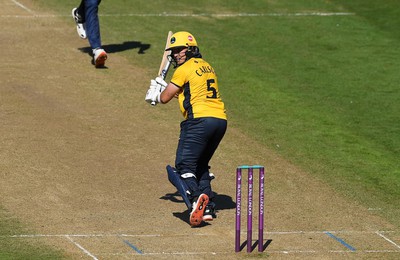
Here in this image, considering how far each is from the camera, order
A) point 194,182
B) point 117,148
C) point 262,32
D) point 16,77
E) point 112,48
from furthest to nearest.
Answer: point 262,32 < point 112,48 < point 16,77 < point 117,148 < point 194,182

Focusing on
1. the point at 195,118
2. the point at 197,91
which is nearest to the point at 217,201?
the point at 195,118

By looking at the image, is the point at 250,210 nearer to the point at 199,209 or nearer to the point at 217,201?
the point at 199,209

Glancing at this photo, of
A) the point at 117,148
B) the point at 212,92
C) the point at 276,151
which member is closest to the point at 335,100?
the point at 276,151

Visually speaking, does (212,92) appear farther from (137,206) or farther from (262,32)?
(262,32)

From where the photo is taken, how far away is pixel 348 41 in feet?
83.1

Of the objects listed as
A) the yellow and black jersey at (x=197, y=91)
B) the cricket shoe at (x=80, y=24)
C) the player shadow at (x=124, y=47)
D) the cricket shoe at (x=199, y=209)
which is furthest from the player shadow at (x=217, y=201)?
the player shadow at (x=124, y=47)

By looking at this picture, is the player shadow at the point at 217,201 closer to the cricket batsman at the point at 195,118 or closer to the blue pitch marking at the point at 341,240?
the cricket batsman at the point at 195,118

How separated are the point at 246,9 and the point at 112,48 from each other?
16.2ft

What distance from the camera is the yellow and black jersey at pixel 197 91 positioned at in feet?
50.0

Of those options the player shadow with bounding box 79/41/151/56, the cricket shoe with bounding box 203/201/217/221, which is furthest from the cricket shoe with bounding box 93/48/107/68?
the cricket shoe with bounding box 203/201/217/221

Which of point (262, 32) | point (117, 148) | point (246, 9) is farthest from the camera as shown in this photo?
point (246, 9)

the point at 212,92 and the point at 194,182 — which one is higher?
the point at 212,92

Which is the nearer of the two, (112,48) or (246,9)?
(112,48)

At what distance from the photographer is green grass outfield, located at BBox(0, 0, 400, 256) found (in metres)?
18.6
